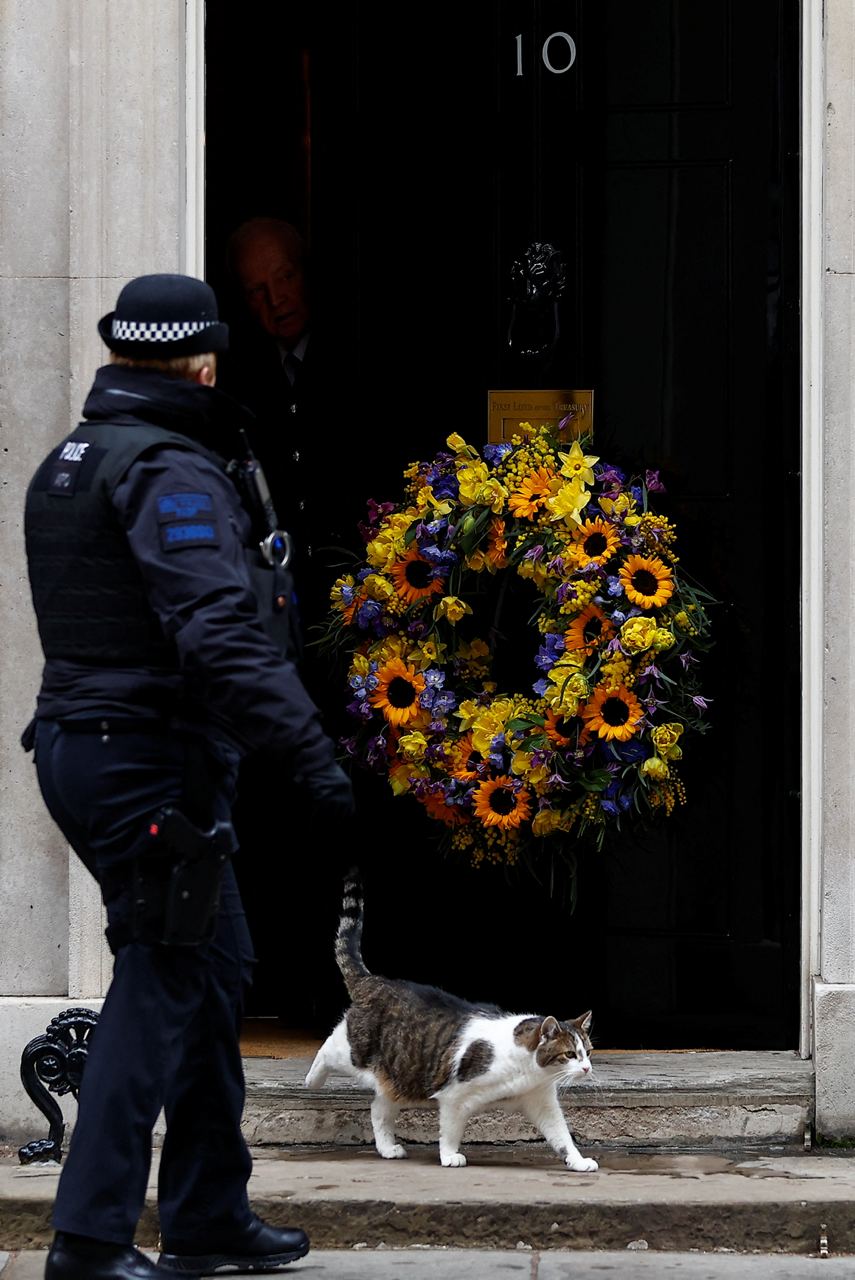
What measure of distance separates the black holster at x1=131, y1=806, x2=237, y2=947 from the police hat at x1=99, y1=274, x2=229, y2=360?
0.96 metres

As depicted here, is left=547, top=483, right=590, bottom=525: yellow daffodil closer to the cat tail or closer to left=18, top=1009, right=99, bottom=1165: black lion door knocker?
the cat tail

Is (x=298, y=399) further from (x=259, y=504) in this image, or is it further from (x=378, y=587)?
(x=259, y=504)

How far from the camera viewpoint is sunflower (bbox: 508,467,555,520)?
5906mm

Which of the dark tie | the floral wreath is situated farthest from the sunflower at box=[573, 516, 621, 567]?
the dark tie

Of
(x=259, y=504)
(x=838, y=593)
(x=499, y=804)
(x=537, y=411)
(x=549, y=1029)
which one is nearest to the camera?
(x=259, y=504)

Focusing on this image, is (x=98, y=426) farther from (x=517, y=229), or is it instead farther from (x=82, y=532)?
(x=517, y=229)

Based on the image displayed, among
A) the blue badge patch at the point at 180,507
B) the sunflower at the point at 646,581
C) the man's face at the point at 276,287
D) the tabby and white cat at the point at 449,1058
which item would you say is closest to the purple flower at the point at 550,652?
the sunflower at the point at 646,581

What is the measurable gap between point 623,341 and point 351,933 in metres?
1.99

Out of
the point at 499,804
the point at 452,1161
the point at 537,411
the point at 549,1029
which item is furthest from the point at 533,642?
the point at 452,1161

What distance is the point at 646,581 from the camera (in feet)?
19.2

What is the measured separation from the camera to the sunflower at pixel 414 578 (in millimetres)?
6023

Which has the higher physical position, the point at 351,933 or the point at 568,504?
the point at 568,504

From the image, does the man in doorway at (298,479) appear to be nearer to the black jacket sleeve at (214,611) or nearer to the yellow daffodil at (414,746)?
the yellow daffodil at (414,746)

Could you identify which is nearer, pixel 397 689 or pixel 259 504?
pixel 259 504
